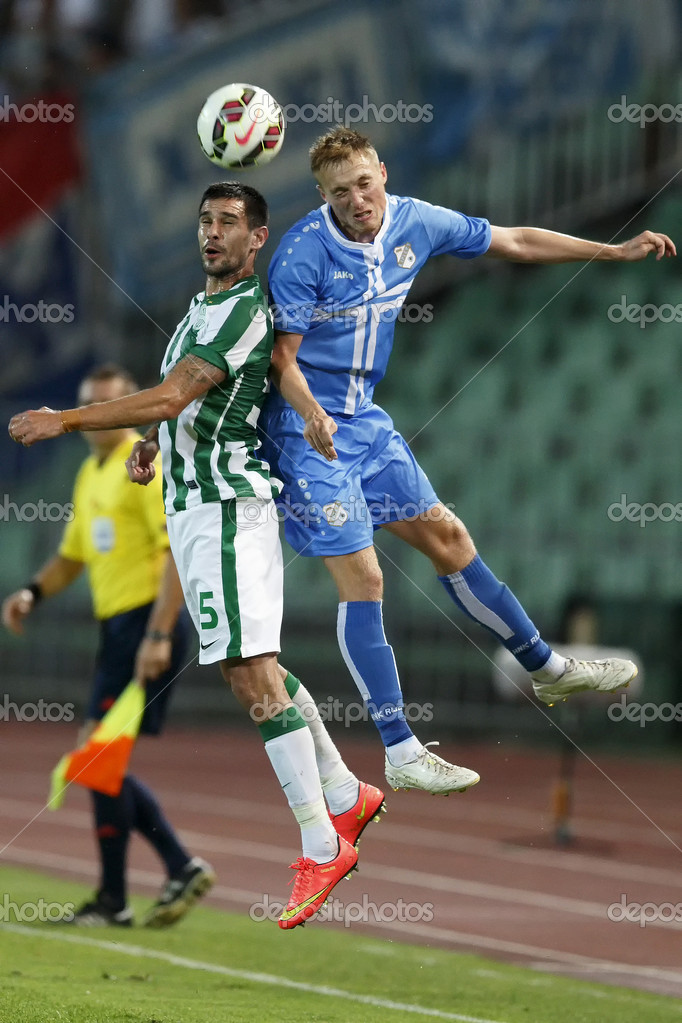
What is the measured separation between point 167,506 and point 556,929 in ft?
14.4

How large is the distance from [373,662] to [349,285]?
1.48 meters

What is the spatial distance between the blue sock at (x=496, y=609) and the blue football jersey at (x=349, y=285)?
0.88 meters

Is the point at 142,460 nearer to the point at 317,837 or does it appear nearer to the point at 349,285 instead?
the point at 349,285

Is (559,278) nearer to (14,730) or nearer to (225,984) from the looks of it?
(14,730)

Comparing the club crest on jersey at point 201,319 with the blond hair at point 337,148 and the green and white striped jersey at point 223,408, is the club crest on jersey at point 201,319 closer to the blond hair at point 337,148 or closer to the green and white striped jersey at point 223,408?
the green and white striped jersey at point 223,408

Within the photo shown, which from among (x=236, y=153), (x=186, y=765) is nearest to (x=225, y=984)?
(x=236, y=153)

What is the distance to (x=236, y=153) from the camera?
5660 millimetres

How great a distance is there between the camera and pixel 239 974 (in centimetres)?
716

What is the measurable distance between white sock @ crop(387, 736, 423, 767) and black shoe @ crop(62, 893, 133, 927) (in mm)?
2903

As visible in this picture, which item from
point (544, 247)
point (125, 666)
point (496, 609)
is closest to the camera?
point (544, 247)

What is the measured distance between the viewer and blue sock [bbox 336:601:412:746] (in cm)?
574

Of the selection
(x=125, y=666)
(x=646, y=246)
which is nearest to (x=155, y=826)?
(x=125, y=666)

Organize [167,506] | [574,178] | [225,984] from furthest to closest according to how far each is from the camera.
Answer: [574,178] < [225,984] < [167,506]

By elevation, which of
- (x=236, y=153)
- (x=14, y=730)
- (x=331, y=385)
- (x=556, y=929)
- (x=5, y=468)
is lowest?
(x=14, y=730)
